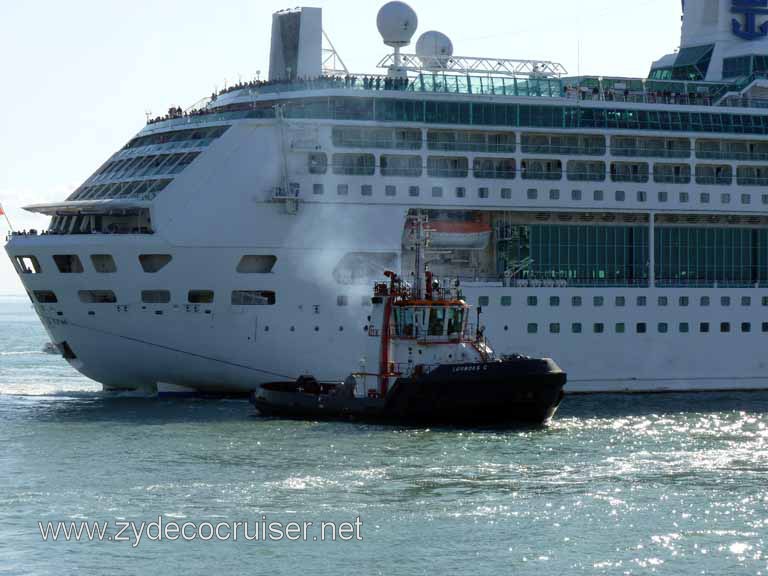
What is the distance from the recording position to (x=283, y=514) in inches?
1163

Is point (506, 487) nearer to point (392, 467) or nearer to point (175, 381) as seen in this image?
point (392, 467)

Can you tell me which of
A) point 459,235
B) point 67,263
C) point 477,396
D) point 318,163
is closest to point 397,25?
point 318,163

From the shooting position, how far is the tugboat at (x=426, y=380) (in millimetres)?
42219

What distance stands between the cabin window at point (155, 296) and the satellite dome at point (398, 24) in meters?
13.6

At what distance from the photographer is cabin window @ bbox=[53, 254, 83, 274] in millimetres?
47219

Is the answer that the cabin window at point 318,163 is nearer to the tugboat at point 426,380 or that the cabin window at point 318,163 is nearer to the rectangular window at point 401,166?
the rectangular window at point 401,166

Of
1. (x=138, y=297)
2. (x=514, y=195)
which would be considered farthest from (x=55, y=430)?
(x=514, y=195)

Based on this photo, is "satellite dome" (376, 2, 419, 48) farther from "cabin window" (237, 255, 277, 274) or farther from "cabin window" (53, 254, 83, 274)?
"cabin window" (53, 254, 83, 274)

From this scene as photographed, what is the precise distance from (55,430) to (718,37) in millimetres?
31787

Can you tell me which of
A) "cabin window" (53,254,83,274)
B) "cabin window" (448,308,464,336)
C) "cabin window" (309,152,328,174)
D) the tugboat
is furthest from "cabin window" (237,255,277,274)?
"cabin window" (448,308,464,336)

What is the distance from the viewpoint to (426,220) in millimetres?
49062

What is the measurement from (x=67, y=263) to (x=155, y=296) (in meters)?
3.12

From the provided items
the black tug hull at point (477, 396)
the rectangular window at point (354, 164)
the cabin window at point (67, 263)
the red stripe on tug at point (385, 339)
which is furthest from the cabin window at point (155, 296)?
the black tug hull at point (477, 396)

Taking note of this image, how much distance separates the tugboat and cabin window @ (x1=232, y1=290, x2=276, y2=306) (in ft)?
10.00
